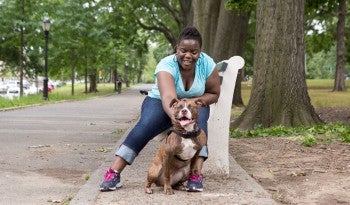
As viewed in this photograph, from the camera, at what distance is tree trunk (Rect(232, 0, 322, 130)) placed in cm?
965

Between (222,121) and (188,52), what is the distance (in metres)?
1.28

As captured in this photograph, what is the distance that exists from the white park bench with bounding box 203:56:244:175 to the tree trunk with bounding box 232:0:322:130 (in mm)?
4123

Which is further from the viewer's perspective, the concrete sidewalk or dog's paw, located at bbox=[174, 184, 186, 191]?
dog's paw, located at bbox=[174, 184, 186, 191]

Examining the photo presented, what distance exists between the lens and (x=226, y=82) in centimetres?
568

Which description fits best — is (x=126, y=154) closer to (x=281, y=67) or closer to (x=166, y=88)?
(x=166, y=88)

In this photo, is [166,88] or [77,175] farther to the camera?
[77,175]

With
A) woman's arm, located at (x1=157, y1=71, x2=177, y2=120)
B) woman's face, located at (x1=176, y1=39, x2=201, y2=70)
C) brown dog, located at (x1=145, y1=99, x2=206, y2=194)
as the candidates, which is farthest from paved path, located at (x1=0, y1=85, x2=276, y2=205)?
woman's face, located at (x1=176, y1=39, x2=201, y2=70)

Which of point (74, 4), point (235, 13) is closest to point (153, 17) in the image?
point (74, 4)

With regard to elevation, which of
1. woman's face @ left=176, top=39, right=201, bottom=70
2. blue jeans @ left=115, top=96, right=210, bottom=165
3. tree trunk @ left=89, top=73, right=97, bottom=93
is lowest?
tree trunk @ left=89, top=73, right=97, bottom=93

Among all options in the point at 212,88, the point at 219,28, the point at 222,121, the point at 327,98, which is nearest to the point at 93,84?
the point at 327,98

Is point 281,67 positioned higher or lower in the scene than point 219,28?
lower

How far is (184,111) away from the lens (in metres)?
4.24

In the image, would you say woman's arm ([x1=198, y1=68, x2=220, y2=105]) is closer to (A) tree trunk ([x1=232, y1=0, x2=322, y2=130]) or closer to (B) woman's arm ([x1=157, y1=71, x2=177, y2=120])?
(B) woman's arm ([x1=157, y1=71, x2=177, y2=120])

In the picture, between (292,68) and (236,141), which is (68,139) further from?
(292,68)
